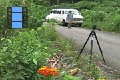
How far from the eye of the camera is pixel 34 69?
18.9 ft

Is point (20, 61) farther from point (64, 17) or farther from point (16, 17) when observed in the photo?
point (64, 17)

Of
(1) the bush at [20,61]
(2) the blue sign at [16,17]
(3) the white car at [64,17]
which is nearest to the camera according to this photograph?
(1) the bush at [20,61]

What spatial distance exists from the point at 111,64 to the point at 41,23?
2.48m

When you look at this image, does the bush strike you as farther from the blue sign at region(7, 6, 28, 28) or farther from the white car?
the white car

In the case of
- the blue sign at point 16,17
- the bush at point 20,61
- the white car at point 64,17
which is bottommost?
the white car at point 64,17

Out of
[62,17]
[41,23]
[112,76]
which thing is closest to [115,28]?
[62,17]

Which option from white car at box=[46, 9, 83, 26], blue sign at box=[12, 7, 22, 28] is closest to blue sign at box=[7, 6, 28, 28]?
blue sign at box=[12, 7, 22, 28]

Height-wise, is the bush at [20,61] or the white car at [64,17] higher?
the bush at [20,61]

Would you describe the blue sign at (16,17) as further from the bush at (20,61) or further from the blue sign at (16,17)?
the bush at (20,61)

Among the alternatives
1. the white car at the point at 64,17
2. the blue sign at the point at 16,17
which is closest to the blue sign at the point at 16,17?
the blue sign at the point at 16,17

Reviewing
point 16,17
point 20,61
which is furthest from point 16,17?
point 20,61

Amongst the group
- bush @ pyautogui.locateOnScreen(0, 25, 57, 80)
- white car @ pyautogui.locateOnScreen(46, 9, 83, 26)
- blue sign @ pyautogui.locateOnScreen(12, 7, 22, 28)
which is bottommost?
white car @ pyautogui.locateOnScreen(46, 9, 83, 26)

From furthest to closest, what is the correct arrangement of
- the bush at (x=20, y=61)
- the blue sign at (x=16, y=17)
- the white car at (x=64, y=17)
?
the white car at (x=64, y=17) → the blue sign at (x=16, y=17) → the bush at (x=20, y=61)

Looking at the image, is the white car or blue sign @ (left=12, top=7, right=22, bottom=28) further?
the white car
